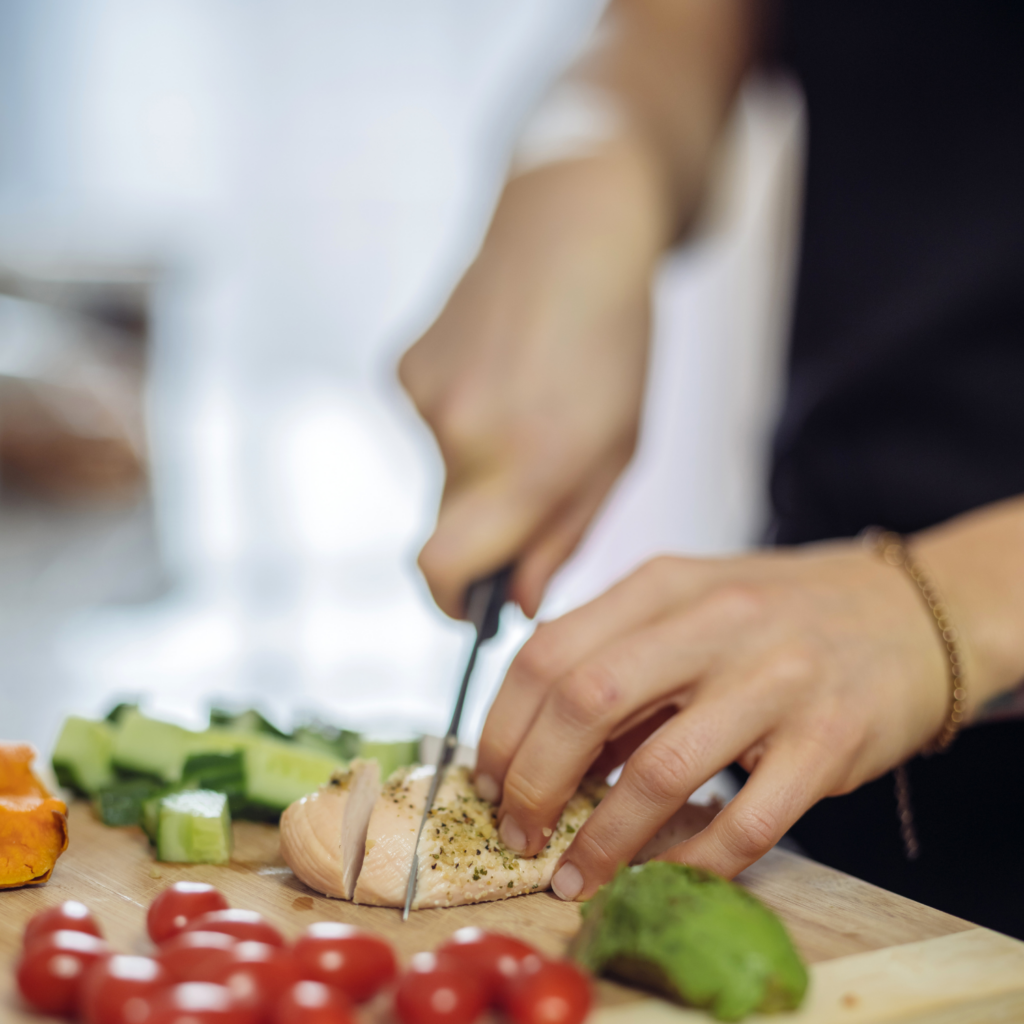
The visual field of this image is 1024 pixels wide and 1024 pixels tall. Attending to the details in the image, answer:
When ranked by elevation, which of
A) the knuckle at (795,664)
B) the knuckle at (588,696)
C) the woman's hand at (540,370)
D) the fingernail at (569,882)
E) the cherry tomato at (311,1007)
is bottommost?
the fingernail at (569,882)

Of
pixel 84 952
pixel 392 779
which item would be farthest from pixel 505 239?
pixel 84 952

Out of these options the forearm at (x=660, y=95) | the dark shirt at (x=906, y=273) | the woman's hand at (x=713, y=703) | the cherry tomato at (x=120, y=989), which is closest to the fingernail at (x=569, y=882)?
the woman's hand at (x=713, y=703)

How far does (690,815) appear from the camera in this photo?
4.37 ft

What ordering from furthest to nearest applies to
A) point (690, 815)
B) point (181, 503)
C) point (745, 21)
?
point (181, 503)
point (745, 21)
point (690, 815)

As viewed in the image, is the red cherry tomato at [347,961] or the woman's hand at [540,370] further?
the woman's hand at [540,370]

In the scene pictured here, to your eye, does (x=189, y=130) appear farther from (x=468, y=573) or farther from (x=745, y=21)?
(x=468, y=573)

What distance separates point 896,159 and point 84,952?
1.73 m

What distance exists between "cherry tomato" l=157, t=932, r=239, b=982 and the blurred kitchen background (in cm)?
326

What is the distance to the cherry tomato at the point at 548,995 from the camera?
2.76 ft

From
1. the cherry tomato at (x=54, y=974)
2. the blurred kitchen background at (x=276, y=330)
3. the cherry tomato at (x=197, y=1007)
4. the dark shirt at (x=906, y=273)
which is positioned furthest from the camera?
the blurred kitchen background at (x=276, y=330)

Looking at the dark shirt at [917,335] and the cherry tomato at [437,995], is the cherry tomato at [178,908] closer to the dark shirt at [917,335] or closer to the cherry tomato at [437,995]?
the cherry tomato at [437,995]

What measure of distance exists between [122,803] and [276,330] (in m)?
8.14

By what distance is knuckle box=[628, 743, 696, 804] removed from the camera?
3.67 ft

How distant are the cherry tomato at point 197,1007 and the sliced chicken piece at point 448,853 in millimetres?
358
